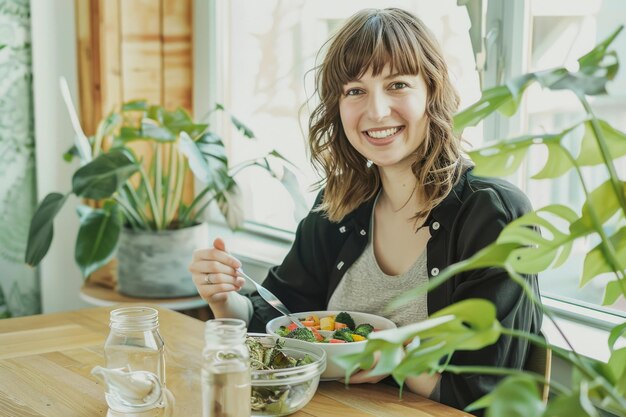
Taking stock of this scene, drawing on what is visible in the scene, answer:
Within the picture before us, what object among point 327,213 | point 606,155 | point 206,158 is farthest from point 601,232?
point 206,158

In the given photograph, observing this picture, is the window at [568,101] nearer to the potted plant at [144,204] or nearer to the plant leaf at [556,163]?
the potted plant at [144,204]

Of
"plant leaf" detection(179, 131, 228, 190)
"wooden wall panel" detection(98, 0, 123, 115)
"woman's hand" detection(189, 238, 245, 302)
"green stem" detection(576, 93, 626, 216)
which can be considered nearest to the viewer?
"green stem" detection(576, 93, 626, 216)

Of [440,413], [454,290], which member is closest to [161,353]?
[440,413]

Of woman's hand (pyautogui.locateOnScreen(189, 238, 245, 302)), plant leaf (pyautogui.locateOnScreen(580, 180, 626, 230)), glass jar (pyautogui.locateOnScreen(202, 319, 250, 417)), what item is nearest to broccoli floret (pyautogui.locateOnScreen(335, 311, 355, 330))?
woman's hand (pyautogui.locateOnScreen(189, 238, 245, 302))

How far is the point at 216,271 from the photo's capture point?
67.2 inches

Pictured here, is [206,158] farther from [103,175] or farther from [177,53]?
[177,53]

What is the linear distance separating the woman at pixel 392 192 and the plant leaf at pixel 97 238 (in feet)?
2.64

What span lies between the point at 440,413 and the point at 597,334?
2.31 ft

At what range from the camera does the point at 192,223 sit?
2.75 m

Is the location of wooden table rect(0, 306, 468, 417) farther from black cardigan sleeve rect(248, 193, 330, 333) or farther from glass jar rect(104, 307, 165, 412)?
black cardigan sleeve rect(248, 193, 330, 333)

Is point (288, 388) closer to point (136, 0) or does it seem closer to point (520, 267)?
point (520, 267)

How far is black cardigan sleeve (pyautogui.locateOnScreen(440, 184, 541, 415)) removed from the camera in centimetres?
148

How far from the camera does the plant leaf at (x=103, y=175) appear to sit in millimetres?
2436

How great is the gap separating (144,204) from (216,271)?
3.71ft
